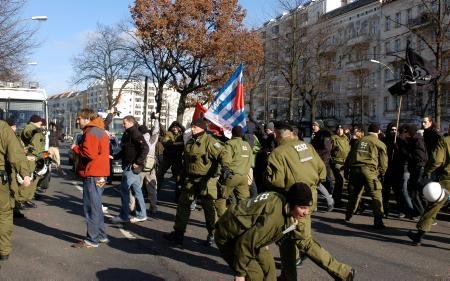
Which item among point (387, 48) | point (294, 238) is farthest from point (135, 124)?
point (387, 48)

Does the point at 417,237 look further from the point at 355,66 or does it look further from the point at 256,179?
the point at 355,66

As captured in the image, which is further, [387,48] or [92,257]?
[387,48]

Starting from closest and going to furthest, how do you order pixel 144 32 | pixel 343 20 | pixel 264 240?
pixel 264 240 → pixel 144 32 → pixel 343 20

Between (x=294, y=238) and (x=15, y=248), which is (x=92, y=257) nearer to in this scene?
(x=15, y=248)

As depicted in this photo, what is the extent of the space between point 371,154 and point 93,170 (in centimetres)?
477

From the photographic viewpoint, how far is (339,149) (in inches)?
496

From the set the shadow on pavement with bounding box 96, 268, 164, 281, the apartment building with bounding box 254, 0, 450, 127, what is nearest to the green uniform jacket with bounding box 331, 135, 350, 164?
the shadow on pavement with bounding box 96, 268, 164, 281

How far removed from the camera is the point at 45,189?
46.1ft

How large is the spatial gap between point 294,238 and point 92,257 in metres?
2.93

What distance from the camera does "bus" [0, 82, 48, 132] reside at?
17672 millimetres

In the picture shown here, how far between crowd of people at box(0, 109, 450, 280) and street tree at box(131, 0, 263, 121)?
18.2 metres

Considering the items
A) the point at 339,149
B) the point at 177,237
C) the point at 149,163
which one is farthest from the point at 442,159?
the point at 149,163

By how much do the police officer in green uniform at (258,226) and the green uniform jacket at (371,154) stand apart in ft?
18.0

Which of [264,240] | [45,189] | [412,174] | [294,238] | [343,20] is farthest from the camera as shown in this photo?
[343,20]
